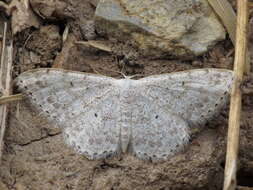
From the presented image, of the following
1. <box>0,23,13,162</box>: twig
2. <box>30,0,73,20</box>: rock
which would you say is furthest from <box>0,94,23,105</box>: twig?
<box>30,0,73,20</box>: rock

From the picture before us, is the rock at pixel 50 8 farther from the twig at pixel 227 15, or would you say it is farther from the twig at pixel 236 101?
the twig at pixel 236 101

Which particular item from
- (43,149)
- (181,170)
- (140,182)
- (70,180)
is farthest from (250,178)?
(43,149)

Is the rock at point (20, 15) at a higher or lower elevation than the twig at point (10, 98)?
higher

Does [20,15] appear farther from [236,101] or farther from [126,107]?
[236,101]

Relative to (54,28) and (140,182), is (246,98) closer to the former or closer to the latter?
(140,182)

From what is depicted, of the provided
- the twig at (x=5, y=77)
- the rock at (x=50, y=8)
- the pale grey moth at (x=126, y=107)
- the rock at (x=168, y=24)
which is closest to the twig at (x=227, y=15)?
the rock at (x=168, y=24)
